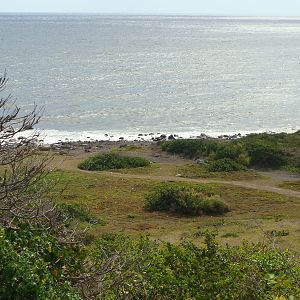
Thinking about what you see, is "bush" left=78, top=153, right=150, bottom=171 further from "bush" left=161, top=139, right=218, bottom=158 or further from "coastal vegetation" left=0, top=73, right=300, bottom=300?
"coastal vegetation" left=0, top=73, right=300, bottom=300

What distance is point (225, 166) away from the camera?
33438mm

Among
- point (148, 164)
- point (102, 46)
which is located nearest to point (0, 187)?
point (148, 164)

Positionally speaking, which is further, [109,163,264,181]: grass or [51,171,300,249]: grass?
[109,163,264,181]: grass

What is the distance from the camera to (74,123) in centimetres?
5066

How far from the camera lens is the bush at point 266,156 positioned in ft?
115

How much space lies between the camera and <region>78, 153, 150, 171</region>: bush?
34438 mm

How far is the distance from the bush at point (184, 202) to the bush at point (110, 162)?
9.06 m

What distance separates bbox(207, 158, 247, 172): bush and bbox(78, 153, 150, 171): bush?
410 centimetres

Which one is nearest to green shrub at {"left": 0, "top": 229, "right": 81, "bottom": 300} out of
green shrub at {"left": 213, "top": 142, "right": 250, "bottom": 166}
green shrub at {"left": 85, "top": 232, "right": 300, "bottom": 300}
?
green shrub at {"left": 85, "top": 232, "right": 300, "bottom": 300}

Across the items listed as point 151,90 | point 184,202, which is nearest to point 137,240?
point 184,202

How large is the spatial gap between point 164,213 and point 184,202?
39.7 inches

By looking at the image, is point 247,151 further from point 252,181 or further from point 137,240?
point 137,240

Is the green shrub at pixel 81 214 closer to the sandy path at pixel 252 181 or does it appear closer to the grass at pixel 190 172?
the sandy path at pixel 252 181

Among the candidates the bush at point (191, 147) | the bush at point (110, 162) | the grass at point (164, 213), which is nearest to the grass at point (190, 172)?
the bush at point (110, 162)
